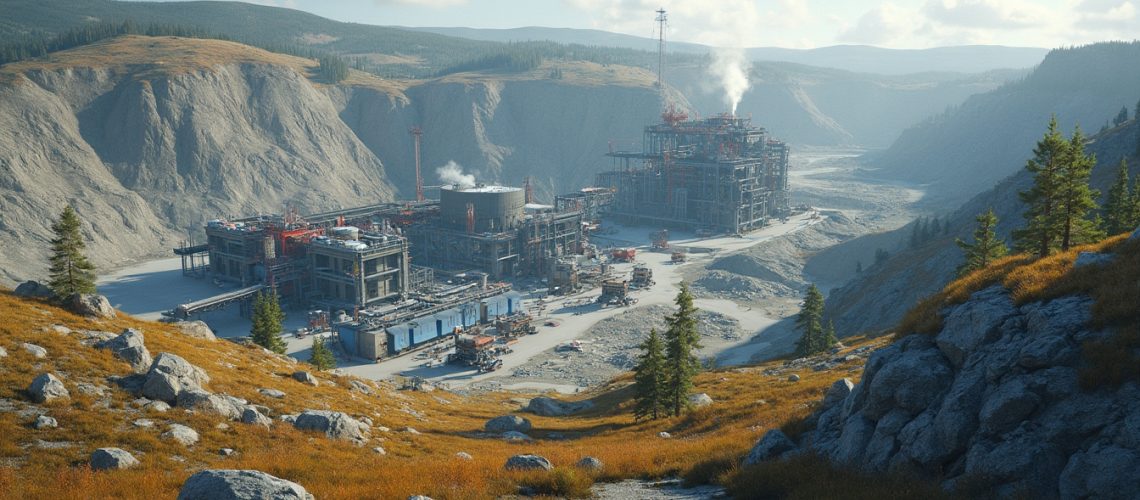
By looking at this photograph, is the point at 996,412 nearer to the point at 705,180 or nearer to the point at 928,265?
the point at 928,265

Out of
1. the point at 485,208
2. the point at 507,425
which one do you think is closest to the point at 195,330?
the point at 507,425

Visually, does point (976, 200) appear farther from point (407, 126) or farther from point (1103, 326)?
point (407, 126)

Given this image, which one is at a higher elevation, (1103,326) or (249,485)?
(1103,326)

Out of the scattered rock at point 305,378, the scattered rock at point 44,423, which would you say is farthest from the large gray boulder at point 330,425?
the scattered rock at point 305,378

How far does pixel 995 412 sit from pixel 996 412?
0.02 m

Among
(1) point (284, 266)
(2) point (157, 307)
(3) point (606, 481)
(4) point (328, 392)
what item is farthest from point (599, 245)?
(3) point (606, 481)

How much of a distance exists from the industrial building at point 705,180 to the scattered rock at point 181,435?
119 metres

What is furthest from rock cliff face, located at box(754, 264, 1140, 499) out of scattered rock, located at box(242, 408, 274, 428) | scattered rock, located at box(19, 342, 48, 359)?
scattered rock, located at box(19, 342, 48, 359)

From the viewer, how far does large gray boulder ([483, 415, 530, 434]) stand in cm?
3744

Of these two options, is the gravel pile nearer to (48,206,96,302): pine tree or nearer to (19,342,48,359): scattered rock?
(48,206,96,302): pine tree

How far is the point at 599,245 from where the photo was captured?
432 feet

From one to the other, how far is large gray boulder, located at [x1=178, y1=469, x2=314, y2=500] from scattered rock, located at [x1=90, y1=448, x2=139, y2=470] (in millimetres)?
6960

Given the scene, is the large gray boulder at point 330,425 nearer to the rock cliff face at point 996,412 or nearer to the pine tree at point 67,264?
the pine tree at point 67,264

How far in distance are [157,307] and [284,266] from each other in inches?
575
